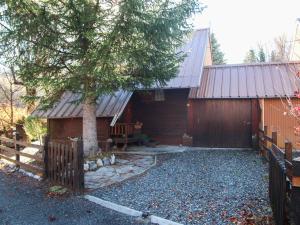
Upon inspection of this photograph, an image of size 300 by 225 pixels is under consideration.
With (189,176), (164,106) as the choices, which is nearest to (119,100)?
(164,106)

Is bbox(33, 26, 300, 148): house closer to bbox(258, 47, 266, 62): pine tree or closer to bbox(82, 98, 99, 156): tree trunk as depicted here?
bbox(82, 98, 99, 156): tree trunk

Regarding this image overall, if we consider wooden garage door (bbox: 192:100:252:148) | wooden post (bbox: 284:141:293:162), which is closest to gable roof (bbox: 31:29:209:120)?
wooden garage door (bbox: 192:100:252:148)

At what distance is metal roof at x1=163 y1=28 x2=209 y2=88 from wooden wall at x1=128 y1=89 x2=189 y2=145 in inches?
26.3

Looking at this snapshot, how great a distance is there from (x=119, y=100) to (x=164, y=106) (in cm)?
234

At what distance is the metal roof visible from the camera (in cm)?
1284

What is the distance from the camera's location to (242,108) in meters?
12.6

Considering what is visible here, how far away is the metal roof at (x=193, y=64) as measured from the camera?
12.8 metres

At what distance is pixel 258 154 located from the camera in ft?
36.2

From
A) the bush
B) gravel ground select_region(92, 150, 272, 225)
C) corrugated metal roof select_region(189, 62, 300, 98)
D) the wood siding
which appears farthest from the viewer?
the bush

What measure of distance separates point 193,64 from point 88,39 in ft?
22.5

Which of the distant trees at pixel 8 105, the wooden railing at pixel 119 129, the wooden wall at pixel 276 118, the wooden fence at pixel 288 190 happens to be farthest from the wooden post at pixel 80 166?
the distant trees at pixel 8 105

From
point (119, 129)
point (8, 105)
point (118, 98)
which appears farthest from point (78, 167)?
point (8, 105)

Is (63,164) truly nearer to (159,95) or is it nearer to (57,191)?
(57,191)

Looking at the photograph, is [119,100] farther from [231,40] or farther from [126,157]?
[231,40]
